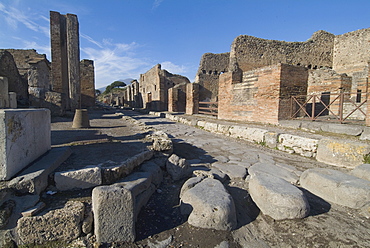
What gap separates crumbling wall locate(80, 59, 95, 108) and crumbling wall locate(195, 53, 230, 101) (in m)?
11.4

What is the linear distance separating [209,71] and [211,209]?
2234 cm

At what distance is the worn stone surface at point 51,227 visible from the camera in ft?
5.44

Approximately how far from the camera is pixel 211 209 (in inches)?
75.7

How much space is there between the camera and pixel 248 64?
17438 millimetres

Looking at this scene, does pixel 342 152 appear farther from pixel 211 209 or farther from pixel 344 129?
pixel 211 209

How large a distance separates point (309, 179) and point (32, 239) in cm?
324

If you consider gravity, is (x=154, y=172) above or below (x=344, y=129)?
below

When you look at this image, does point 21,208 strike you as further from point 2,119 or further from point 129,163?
point 129,163

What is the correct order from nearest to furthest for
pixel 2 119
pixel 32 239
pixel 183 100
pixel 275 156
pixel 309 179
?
1. pixel 32 239
2. pixel 2 119
3. pixel 309 179
4. pixel 275 156
5. pixel 183 100

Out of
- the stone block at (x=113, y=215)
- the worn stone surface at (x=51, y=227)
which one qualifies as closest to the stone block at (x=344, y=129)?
the stone block at (x=113, y=215)

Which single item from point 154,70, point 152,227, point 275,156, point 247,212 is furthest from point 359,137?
point 154,70

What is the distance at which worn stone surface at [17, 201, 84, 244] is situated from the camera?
1659 millimetres

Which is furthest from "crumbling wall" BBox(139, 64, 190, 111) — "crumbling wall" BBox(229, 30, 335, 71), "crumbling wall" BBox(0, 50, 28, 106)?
"crumbling wall" BBox(0, 50, 28, 106)

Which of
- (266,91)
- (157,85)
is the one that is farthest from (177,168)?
(157,85)
